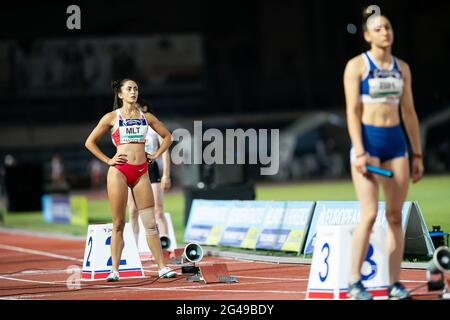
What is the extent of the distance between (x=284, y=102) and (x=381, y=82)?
47263mm

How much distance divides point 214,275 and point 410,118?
152 inches

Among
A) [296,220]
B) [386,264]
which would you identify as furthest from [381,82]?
[296,220]

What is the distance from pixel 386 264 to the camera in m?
9.63

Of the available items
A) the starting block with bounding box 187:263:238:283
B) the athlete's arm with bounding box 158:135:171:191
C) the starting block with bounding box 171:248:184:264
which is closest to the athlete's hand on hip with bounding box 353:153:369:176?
the starting block with bounding box 187:263:238:283

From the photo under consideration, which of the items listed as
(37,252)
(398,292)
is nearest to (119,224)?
(398,292)

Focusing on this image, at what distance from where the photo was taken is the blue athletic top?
921 centimetres

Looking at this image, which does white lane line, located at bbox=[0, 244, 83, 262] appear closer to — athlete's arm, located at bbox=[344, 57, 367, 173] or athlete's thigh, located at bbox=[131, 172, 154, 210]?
athlete's thigh, located at bbox=[131, 172, 154, 210]

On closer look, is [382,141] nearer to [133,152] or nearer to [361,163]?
[361,163]

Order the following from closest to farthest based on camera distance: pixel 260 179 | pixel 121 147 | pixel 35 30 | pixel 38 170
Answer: pixel 121 147 < pixel 38 170 < pixel 260 179 < pixel 35 30

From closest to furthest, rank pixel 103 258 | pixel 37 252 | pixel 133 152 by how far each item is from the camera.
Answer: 1. pixel 133 152
2. pixel 103 258
3. pixel 37 252

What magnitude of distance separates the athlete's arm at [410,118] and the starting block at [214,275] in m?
3.40

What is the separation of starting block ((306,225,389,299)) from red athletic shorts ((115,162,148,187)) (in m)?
3.38

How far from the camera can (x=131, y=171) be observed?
40.7 feet

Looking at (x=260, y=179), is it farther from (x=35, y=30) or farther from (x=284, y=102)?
(x=35, y=30)
